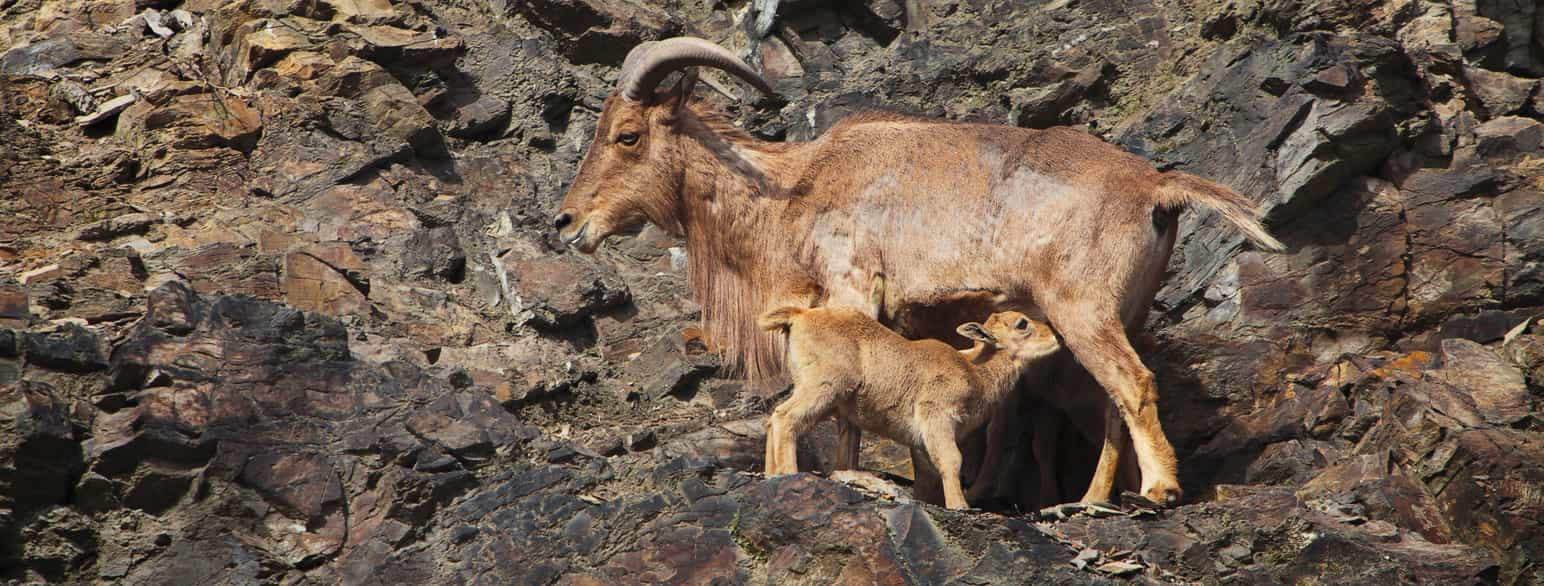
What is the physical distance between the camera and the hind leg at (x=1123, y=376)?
32.9 ft

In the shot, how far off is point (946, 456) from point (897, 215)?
1996 millimetres

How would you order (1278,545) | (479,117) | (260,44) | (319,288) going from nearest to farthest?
(1278,545)
(319,288)
(260,44)
(479,117)

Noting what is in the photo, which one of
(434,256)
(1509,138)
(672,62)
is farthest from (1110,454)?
(434,256)

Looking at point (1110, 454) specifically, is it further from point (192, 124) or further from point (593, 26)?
point (192, 124)

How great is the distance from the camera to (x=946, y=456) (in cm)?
983

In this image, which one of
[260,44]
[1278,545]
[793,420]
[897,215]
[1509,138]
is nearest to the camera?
[1278,545]

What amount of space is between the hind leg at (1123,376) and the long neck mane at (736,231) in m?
2.21

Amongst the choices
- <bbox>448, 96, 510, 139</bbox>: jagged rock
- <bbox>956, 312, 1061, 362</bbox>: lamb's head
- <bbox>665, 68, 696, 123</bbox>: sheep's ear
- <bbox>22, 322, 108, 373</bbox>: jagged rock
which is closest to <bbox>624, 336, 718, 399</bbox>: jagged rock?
<bbox>665, 68, 696, 123</bbox>: sheep's ear

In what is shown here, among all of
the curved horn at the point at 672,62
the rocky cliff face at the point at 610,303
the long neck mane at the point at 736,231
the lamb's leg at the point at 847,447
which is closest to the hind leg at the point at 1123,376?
the rocky cliff face at the point at 610,303

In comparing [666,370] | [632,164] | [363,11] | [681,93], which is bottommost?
[666,370]

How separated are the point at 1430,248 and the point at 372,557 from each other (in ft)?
27.6

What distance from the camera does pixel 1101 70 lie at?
580 inches

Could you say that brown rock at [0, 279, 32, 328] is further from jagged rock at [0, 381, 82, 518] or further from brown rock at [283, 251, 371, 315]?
brown rock at [283, 251, 371, 315]

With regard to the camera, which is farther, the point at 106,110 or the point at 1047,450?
the point at 106,110
